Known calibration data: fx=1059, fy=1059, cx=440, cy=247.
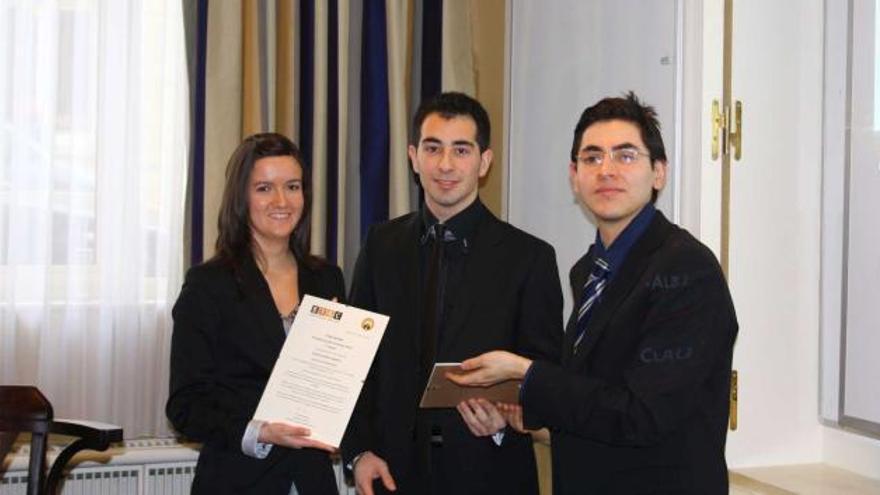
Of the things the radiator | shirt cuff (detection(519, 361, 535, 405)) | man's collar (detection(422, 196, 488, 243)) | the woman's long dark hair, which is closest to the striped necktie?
shirt cuff (detection(519, 361, 535, 405))

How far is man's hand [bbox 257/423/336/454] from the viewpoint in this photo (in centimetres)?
219

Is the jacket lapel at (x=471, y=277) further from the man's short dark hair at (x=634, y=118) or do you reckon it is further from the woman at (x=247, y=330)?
the man's short dark hair at (x=634, y=118)

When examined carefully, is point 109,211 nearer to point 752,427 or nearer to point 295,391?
point 295,391

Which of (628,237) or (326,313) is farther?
(326,313)

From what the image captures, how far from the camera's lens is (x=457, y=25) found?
375cm

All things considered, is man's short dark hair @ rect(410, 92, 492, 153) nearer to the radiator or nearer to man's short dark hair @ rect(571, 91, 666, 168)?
man's short dark hair @ rect(571, 91, 666, 168)

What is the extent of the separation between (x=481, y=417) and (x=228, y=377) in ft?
1.85

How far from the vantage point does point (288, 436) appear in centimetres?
219

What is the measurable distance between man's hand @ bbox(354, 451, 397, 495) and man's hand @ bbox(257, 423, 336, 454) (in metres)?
0.16

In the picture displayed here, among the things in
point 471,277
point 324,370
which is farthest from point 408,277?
point 324,370

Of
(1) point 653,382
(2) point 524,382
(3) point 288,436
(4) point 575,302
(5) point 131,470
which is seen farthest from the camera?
(5) point 131,470

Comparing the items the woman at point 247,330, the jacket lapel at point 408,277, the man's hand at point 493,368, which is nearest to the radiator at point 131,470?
the woman at point 247,330

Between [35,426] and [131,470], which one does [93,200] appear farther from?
[35,426]

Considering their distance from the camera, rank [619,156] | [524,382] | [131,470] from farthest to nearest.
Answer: [131,470], [619,156], [524,382]
